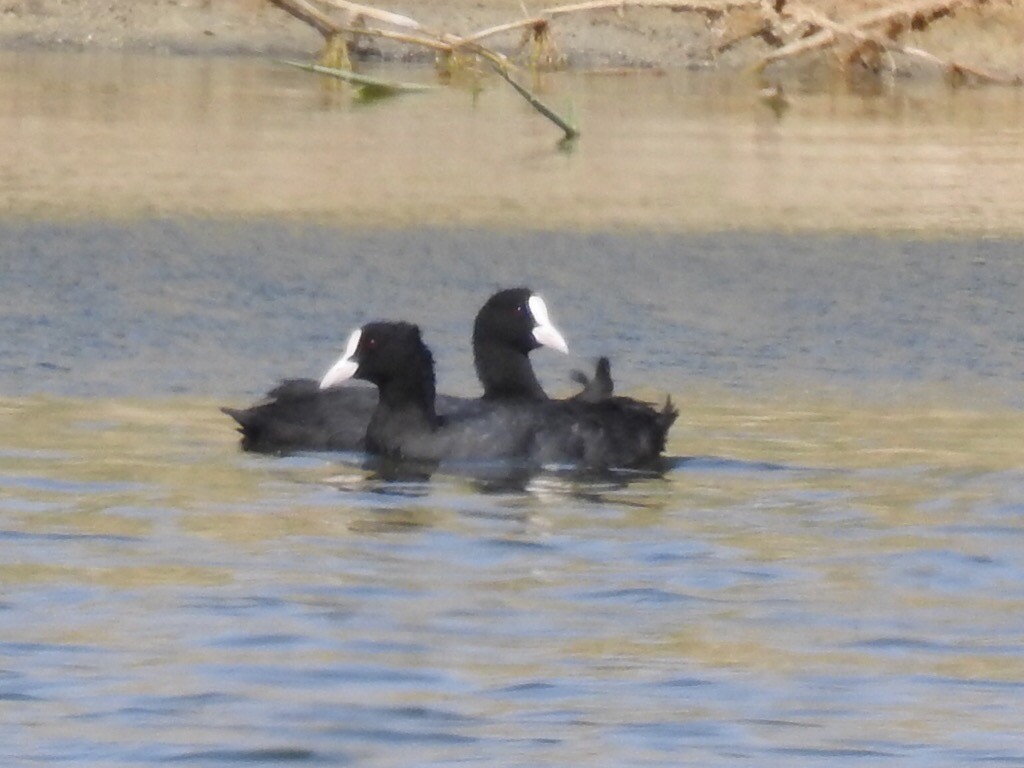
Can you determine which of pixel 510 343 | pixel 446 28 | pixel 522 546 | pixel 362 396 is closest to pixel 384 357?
pixel 362 396

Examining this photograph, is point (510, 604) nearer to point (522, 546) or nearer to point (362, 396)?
point (522, 546)

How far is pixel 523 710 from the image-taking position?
6.33 m

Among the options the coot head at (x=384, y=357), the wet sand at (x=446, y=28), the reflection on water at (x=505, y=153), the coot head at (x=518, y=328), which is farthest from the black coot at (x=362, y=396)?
the wet sand at (x=446, y=28)

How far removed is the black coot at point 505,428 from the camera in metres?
10.3

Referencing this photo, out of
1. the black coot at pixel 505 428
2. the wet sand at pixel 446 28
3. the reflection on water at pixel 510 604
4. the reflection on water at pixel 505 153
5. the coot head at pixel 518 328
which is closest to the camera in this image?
the reflection on water at pixel 510 604

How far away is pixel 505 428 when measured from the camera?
→ 10.4 metres

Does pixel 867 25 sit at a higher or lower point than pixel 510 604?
higher

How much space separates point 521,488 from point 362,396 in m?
1.55

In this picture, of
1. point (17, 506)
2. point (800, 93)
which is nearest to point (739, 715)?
point (17, 506)

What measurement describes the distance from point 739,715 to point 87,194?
12832 millimetres

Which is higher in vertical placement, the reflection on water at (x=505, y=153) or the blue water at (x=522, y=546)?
the reflection on water at (x=505, y=153)

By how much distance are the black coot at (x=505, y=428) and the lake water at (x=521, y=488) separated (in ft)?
0.68

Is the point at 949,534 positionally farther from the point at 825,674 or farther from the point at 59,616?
the point at 59,616

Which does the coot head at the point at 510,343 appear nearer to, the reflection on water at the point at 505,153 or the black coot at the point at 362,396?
the black coot at the point at 362,396
